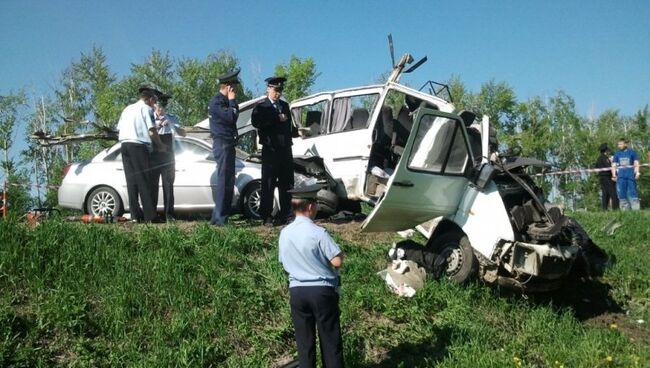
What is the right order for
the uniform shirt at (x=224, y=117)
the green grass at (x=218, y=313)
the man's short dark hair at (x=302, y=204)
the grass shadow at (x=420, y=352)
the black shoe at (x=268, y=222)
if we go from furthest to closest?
1. the black shoe at (x=268, y=222)
2. the uniform shirt at (x=224, y=117)
3. the grass shadow at (x=420, y=352)
4. the green grass at (x=218, y=313)
5. the man's short dark hair at (x=302, y=204)

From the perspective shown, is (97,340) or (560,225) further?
(560,225)

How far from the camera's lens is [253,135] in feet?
41.9

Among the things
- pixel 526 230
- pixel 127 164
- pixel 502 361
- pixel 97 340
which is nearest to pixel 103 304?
pixel 97 340

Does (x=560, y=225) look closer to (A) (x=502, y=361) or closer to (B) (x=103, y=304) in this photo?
(A) (x=502, y=361)

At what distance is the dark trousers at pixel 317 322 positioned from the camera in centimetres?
467

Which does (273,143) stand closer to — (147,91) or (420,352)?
(147,91)

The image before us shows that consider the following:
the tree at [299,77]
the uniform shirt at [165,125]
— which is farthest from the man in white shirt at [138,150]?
the tree at [299,77]

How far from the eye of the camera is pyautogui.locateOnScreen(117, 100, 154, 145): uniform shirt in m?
8.38

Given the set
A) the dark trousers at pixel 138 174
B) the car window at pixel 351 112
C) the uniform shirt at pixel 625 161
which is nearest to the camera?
the dark trousers at pixel 138 174

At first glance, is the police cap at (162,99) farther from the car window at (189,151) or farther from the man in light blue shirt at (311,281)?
the man in light blue shirt at (311,281)

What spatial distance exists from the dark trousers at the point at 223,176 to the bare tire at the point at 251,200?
4.76ft

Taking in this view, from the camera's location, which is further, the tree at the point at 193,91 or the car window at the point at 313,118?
the tree at the point at 193,91

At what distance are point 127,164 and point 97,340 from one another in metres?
3.49

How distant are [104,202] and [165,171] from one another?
160 centimetres
